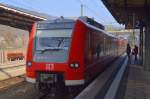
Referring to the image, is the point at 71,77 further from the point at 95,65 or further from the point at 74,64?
the point at 95,65

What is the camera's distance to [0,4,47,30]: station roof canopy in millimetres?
29919

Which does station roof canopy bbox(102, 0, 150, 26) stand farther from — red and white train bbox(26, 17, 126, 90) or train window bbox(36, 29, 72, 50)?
train window bbox(36, 29, 72, 50)

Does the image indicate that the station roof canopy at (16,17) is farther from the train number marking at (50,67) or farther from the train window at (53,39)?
the train number marking at (50,67)

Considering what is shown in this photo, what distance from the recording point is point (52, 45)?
50.4 feet

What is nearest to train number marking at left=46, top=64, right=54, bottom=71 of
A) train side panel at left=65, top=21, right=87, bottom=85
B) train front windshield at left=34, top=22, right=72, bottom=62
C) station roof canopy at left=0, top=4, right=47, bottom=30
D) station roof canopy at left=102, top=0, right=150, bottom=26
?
train front windshield at left=34, top=22, right=72, bottom=62

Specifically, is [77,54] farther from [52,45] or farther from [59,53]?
[52,45]

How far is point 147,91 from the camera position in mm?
15656

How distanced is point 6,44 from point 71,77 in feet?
177

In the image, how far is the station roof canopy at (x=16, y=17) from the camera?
2992 centimetres

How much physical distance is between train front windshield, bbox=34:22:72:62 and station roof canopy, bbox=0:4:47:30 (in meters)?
13.2

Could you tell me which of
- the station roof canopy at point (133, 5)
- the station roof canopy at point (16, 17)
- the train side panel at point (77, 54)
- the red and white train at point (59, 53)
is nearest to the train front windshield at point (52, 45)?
the red and white train at point (59, 53)

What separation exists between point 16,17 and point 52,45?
1791cm

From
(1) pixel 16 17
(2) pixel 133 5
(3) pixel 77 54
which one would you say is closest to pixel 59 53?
(3) pixel 77 54

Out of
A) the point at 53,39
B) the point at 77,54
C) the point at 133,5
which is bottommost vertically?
the point at 77,54
